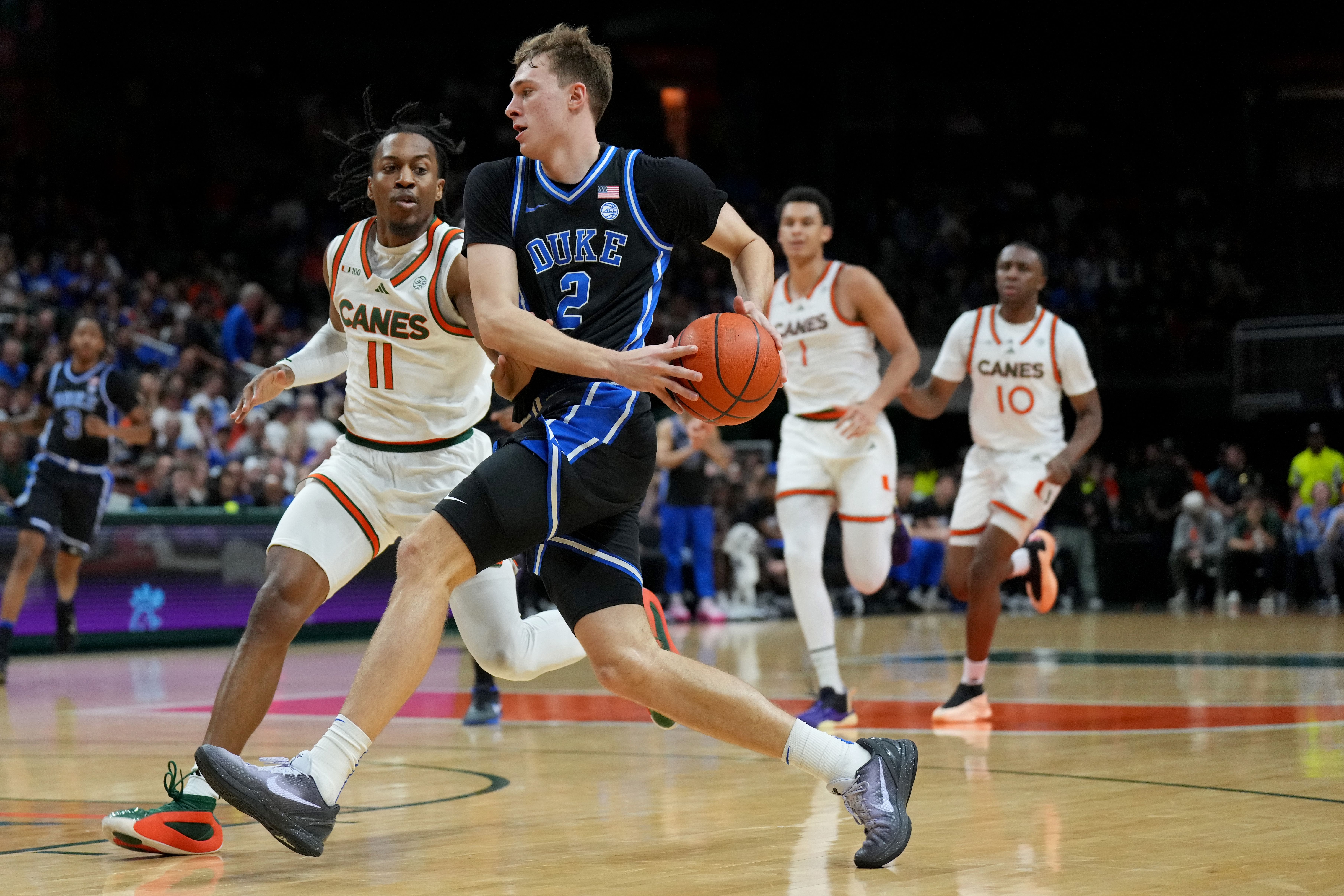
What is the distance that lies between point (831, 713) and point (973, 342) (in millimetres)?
2304

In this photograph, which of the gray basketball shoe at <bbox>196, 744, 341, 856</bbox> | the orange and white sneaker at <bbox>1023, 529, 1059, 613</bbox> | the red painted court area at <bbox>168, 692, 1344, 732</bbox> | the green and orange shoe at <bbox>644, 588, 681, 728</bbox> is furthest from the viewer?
the orange and white sneaker at <bbox>1023, 529, 1059, 613</bbox>

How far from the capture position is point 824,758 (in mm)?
4336

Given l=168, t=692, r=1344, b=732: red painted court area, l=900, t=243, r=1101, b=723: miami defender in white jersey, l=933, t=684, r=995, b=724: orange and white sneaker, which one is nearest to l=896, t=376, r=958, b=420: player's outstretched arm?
l=900, t=243, r=1101, b=723: miami defender in white jersey

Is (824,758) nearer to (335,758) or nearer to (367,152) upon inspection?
(335,758)

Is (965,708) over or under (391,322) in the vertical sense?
under

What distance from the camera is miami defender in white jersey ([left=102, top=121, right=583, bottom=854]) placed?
5008 millimetres

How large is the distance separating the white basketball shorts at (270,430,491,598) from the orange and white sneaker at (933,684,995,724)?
3183 mm

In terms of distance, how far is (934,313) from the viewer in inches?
958

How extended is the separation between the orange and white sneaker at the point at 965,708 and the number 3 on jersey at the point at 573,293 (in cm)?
392

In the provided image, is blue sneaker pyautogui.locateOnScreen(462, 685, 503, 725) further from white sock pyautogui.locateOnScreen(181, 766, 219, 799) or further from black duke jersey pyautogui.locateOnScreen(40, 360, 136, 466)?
black duke jersey pyautogui.locateOnScreen(40, 360, 136, 466)

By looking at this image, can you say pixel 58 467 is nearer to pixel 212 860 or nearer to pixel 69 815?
pixel 69 815

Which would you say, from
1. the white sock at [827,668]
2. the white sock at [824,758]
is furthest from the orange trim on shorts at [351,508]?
the white sock at [827,668]

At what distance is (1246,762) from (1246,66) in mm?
24650

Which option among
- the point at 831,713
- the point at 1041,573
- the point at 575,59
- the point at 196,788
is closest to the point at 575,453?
the point at 575,59
